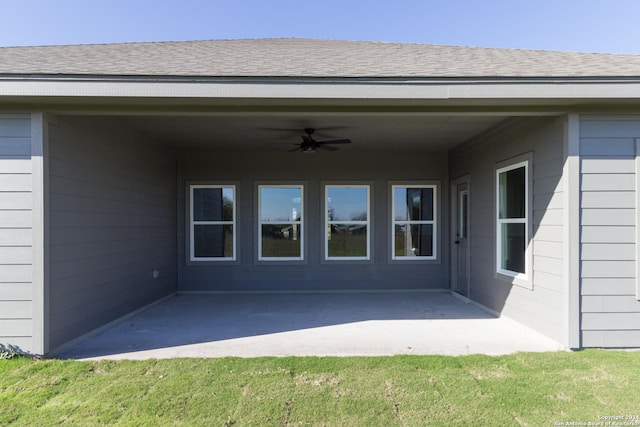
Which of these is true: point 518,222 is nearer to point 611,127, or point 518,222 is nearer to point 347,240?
point 611,127

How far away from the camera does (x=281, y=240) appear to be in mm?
6660

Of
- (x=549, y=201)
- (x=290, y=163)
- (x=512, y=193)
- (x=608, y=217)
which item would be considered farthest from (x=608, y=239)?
(x=290, y=163)

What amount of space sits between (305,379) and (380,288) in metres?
3.88

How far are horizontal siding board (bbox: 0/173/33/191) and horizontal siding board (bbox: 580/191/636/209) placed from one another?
5.38 metres

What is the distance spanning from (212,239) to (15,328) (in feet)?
11.3

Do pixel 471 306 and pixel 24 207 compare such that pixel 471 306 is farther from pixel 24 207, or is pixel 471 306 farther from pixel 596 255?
pixel 24 207

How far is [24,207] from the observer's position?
3.35 metres

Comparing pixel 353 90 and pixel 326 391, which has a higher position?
pixel 353 90

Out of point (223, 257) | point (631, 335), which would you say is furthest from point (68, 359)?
point (631, 335)

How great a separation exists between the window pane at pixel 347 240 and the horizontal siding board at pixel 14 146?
4.52 m

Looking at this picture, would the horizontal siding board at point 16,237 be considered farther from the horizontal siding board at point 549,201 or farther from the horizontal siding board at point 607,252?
the horizontal siding board at point 607,252

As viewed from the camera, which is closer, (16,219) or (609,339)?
(16,219)

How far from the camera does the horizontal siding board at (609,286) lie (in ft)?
11.6

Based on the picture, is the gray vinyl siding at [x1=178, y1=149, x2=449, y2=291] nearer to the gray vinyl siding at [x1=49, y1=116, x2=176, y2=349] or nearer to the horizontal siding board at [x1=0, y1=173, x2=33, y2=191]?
the gray vinyl siding at [x1=49, y1=116, x2=176, y2=349]
